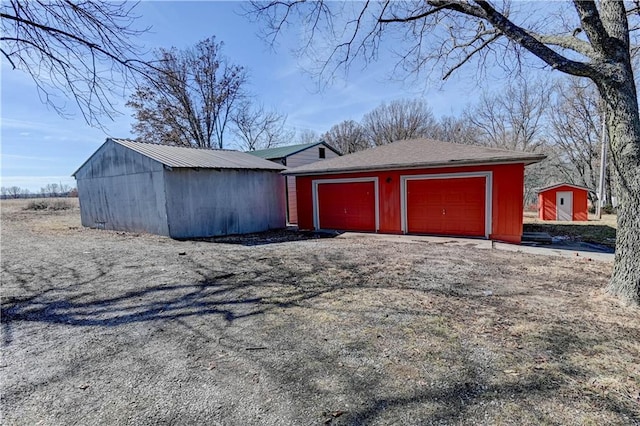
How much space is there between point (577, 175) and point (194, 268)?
30.9m

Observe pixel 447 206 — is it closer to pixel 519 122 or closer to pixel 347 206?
pixel 347 206

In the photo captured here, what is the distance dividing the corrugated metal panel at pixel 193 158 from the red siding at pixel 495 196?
2907 mm

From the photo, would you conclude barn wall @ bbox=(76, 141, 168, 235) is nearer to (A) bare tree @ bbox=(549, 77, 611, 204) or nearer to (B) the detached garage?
(B) the detached garage

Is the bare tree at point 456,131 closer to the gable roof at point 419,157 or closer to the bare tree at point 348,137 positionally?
the bare tree at point 348,137

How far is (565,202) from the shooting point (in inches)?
579

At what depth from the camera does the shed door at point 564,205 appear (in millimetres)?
14648

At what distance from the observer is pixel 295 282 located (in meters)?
5.12

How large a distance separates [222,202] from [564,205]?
50.4ft

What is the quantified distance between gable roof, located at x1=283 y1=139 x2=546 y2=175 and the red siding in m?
0.40

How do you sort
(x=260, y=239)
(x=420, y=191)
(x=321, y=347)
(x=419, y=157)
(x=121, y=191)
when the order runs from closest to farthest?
(x=321, y=347) < (x=419, y=157) < (x=420, y=191) < (x=260, y=239) < (x=121, y=191)

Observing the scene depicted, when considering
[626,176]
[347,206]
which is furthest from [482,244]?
[347,206]

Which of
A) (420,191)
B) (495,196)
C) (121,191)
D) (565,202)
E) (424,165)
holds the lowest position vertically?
(565,202)

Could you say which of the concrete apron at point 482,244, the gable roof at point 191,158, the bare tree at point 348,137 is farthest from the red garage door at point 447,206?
the bare tree at point 348,137

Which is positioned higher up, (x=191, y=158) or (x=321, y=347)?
(x=191, y=158)
